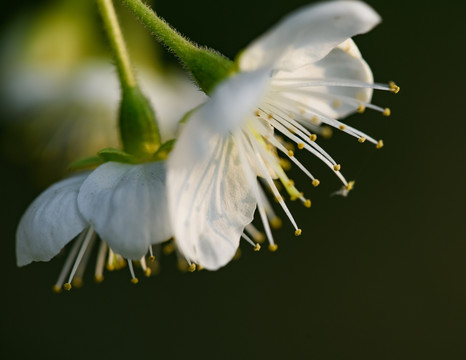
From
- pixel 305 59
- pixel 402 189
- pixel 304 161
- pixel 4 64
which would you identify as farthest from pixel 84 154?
pixel 402 189

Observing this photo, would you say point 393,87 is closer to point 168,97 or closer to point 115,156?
point 115,156

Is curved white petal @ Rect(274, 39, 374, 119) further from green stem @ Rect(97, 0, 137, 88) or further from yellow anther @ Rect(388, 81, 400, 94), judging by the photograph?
green stem @ Rect(97, 0, 137, 88)

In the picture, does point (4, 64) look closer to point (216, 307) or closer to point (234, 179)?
point (234, 179)

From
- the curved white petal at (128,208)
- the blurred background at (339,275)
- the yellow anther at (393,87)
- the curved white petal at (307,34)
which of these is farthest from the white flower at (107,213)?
the blurred background at (339,275)

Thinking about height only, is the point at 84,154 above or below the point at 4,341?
above

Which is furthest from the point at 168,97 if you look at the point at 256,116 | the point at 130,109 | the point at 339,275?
the point at 339,275
